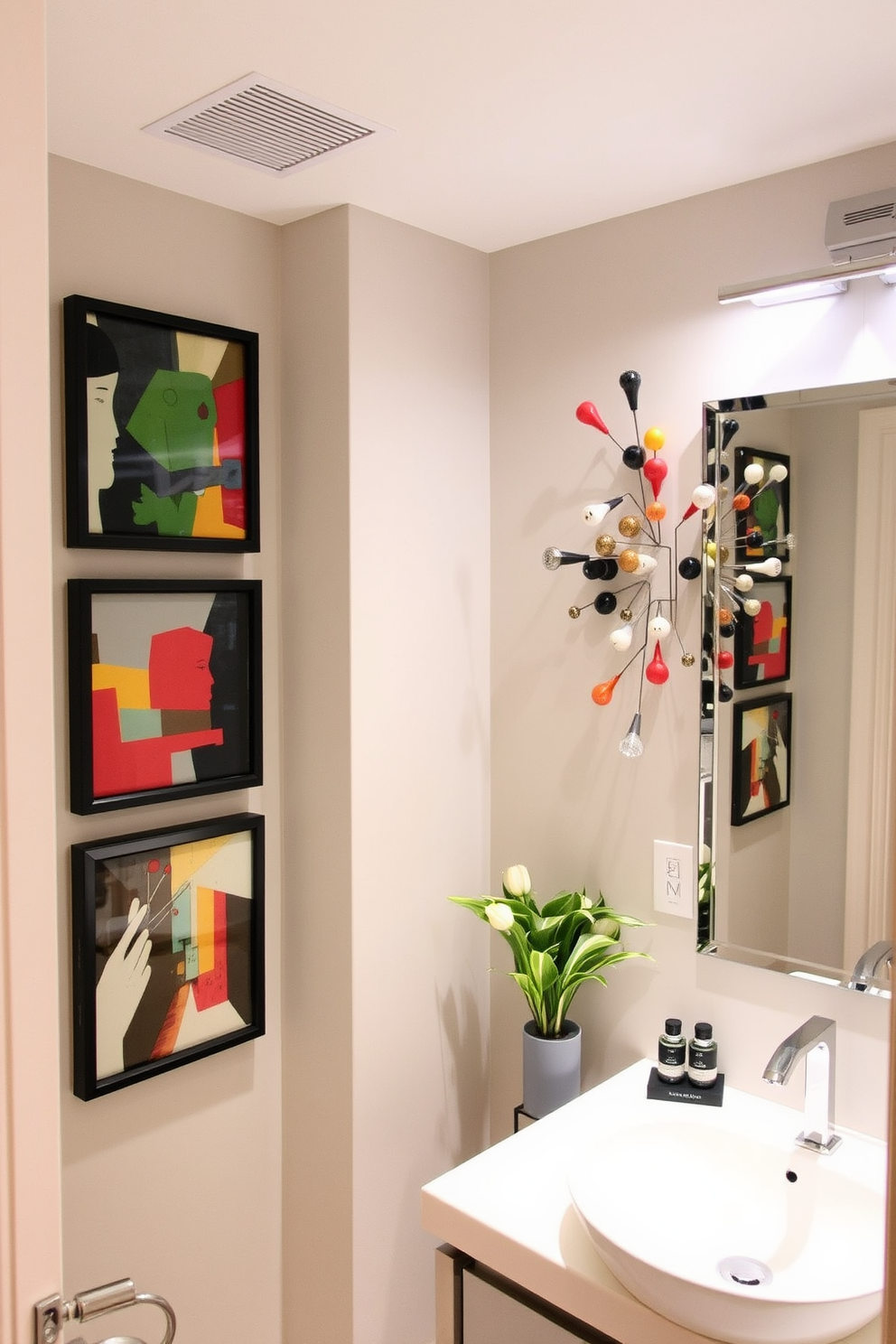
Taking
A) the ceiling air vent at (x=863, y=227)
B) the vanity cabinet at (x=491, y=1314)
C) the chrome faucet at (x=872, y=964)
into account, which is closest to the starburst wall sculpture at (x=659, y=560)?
the ceiling air vent at (x=863, y=227)

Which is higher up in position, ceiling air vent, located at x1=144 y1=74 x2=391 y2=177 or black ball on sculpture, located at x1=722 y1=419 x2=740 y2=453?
ceiling air vent, located at x1=144 y1=74 x2=391 y2=177

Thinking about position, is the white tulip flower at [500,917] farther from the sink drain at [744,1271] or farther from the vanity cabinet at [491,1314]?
the sink drain at [744,1271]

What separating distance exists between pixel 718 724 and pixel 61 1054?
1.28 m

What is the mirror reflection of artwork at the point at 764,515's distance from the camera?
6.03 ft

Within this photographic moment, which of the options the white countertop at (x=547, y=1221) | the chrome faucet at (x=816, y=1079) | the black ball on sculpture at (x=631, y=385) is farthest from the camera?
the black ball on sculpture at (x=631, y=385)

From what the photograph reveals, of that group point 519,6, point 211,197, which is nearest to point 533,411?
point 211,197

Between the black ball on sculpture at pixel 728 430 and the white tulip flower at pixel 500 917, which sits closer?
the black ball on sculpture at pixel 728 430

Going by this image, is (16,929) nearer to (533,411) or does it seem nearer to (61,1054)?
(61,1054)

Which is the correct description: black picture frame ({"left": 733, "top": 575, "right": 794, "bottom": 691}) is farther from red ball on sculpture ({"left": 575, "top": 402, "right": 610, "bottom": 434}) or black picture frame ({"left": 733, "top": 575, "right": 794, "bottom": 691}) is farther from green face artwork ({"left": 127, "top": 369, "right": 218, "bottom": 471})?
Result: green face artwork ({"left": 127, "top": 369, "right": 218, "bottom": 471})

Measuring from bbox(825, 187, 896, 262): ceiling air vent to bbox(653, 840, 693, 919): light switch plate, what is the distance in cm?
106

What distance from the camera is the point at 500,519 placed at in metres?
2.29

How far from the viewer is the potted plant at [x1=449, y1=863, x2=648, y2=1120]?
2.04 meters

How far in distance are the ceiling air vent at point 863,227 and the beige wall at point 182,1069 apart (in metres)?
1.03

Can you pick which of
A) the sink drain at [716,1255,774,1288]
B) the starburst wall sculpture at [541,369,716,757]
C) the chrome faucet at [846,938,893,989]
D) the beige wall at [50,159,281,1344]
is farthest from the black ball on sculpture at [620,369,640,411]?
the sink drain at [716,1255,774,1288]
